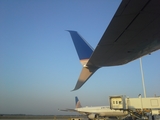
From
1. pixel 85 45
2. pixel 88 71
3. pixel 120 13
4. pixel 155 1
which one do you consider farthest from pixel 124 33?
pixel 85 45

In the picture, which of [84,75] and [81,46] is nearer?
[84,75]

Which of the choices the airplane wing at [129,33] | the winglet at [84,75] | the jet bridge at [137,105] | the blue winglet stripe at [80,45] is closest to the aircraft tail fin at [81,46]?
the blue winglet stripe at [80,45]

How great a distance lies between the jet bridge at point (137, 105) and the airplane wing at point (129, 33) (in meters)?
11.4

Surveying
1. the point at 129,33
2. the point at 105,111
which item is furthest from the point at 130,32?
the point at 105,111

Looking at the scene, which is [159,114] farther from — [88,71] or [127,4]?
[127,4]

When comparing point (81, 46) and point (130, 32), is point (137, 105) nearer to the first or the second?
point (81, 46)

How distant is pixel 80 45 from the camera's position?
11.1 m

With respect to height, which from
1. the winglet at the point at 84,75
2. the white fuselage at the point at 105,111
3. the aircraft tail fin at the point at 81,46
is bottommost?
the white fuselage at the point at 105,111

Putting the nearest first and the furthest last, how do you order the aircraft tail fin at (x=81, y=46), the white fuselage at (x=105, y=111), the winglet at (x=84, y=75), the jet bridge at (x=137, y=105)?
the winglet at (x=84, y=75) → the aircraft tail fin at (x=81, y=46) → the jet bridge at (x=137, y=105) → the white fuselage at (x=105, y=111)

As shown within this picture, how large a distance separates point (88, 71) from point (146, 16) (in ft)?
→ 15.1

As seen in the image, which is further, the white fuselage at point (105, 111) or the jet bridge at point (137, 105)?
the white fuselage at point (105, 111)

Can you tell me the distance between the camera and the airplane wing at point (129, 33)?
441 centimetres

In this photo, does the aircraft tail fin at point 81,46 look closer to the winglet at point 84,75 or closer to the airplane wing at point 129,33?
the winglet at point 84,75

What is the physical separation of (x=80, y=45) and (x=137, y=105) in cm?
1150
